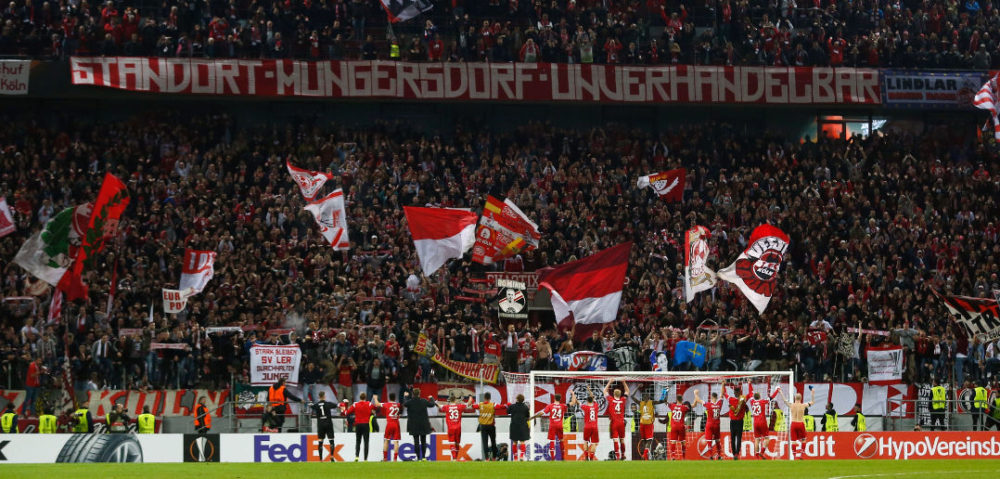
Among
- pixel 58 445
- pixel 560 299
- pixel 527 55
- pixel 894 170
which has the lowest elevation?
pixel 58 445

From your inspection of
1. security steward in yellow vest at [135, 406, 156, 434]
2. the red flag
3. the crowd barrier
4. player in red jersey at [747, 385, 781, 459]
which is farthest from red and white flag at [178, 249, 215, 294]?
player in red jersey at [747, 385, 781, 459]

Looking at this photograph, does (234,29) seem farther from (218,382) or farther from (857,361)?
(857,361)

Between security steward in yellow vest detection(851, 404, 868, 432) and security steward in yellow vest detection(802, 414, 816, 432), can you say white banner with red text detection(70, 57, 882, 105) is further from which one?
security steward in yellow vest detection(851, 404, 868, 432)

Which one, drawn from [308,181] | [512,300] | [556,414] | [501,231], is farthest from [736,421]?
[308,181]

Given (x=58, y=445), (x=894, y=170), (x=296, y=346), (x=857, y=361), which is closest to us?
(x=58, y=445)

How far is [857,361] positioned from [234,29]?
70.7 ft

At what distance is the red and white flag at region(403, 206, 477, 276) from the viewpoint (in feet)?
115

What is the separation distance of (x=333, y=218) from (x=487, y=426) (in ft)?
31.2

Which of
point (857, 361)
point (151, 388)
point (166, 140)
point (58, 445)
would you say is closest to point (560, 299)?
point (857, 361)

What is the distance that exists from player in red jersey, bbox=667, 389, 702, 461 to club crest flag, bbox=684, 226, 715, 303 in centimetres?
471

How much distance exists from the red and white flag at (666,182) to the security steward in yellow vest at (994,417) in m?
12.4

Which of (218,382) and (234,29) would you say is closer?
(218,382)

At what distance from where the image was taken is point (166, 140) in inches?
1713

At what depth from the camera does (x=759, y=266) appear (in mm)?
34531
